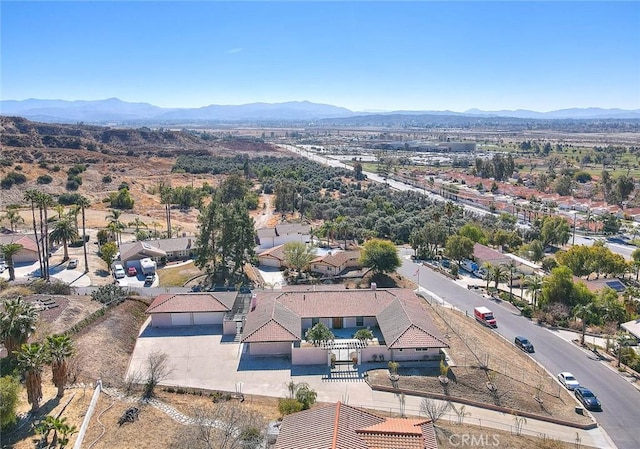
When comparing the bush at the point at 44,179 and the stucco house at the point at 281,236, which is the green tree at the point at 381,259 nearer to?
the stucco house at the point at 281,236

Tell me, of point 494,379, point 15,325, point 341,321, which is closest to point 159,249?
point 341,321

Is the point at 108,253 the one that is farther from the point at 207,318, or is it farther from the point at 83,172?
the point at 83,172

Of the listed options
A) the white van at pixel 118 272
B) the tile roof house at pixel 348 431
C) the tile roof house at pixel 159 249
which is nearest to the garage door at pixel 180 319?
the white van at pixel 118 272

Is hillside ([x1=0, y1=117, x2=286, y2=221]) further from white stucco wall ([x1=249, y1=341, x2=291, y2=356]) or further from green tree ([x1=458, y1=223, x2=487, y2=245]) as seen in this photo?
white stucco wall ([x1=249, y1=341, x2=291, y2=356])

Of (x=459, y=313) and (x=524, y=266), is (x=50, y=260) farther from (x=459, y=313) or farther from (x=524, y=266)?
(x=524, y=266)

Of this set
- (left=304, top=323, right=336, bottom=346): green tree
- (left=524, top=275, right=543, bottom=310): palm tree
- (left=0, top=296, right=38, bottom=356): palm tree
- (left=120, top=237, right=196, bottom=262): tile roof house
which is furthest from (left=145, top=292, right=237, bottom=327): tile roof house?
(left=524, top=275, right=543, bottom=310): palm tree

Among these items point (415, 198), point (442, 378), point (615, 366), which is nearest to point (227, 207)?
point (442, 378)

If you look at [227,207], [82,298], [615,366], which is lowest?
[615,366]
